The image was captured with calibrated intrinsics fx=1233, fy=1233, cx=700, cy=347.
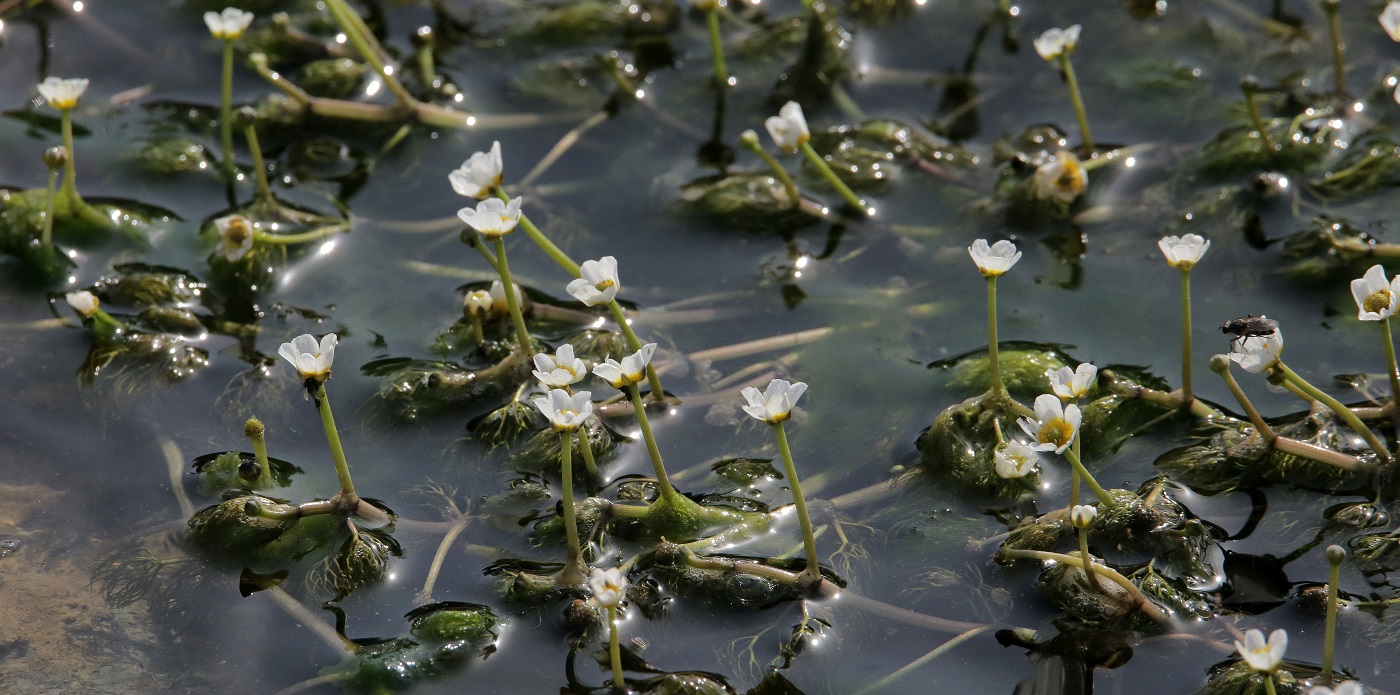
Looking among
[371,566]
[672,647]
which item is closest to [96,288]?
[371,566]

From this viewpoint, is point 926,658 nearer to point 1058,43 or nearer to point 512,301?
point 512,301

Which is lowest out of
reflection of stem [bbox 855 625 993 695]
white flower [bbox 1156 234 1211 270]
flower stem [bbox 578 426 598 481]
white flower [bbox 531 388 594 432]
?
reflection of stem [bbox 855 625 993 695]

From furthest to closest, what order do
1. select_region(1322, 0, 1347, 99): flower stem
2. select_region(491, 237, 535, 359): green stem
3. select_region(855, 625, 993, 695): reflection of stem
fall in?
select_region(1322, 0, 1347, 99): flower stem → select_region(491, 237, 535, 359): green stem → select_region(855, 625, 993, 695): reflection of stem

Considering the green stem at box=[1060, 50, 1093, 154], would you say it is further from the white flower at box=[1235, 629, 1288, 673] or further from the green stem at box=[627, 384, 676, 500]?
the white flower at box=[1235, 629, 1288, 673]

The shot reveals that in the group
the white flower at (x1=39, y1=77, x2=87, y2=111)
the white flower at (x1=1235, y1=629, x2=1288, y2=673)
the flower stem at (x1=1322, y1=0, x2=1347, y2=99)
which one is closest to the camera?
the white flower at (x1=1235, y1=629, x2=1288, y2=673)

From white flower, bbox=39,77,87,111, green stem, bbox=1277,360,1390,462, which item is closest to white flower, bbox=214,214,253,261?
white flower, bbox=39,77,87,111

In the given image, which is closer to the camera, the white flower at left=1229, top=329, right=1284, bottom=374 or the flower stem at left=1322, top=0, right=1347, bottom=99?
the white flower at left=1229, top=329, right=1284, bottom=374

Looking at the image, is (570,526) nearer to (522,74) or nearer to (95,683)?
(95,683)
